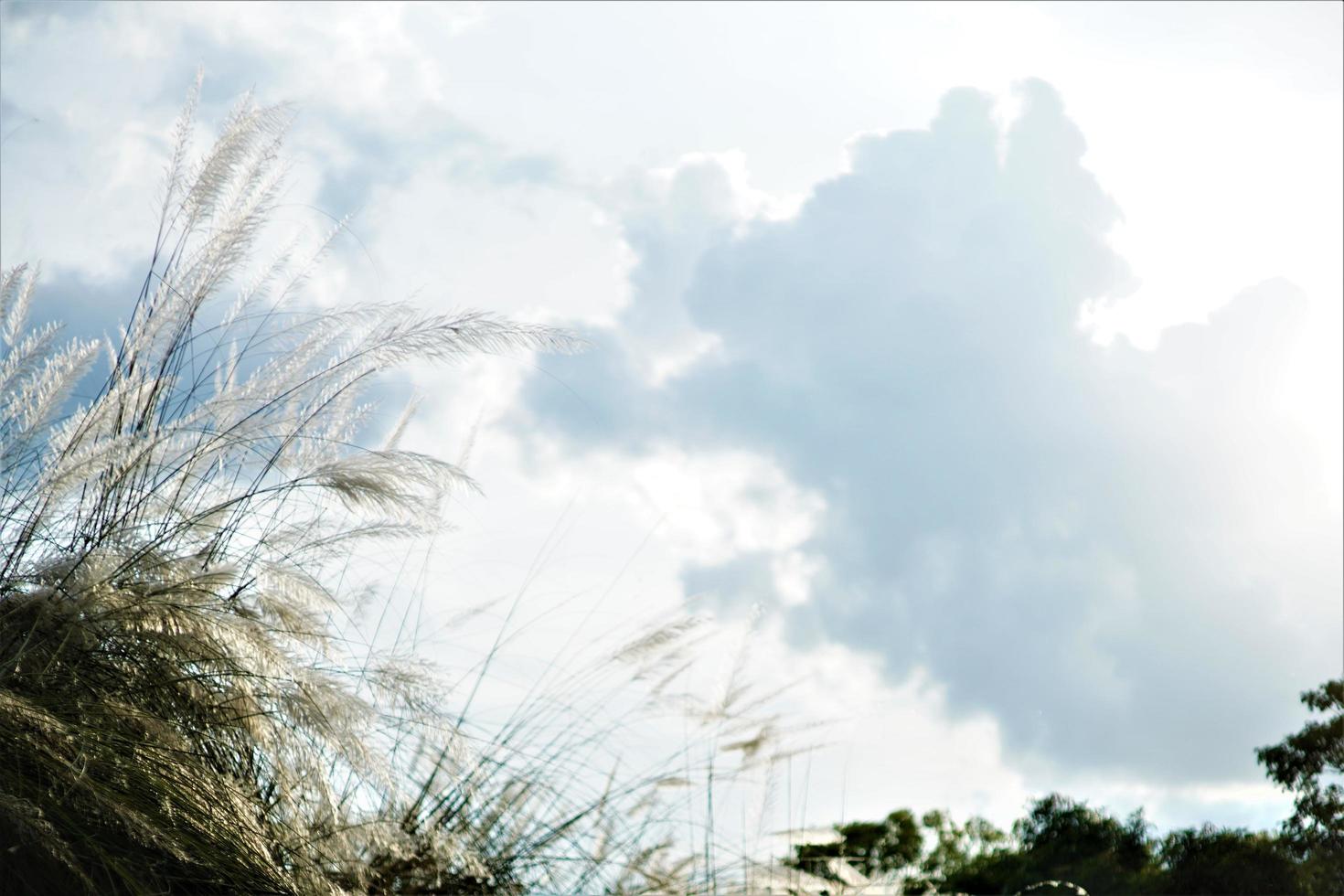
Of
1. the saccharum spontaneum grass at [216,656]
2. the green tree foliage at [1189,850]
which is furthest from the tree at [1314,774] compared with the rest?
the saccharum spontaneum grass at [216,656]

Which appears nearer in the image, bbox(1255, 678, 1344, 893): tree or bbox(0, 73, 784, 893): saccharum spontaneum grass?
bbox(0, 73, 784, 893): saccharum spontaneum grass

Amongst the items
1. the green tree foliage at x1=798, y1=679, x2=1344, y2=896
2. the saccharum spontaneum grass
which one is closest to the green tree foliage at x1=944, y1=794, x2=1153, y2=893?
the green tree foliage at x1=798, y1=679, x2=1344, y2=896

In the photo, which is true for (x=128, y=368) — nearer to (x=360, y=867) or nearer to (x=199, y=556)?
(x=199, y=556)

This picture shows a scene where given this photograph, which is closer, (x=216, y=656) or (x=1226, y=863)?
(x=216, y=656)

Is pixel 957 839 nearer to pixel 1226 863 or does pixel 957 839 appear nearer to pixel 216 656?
pixel 1226 863

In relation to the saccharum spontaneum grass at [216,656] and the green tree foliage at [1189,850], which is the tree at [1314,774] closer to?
the green tree foliage at [1189,850]

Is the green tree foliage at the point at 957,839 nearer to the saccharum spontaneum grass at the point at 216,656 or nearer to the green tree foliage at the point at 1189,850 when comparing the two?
the green tree foliage at the point at 1189,850

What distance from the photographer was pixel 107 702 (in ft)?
5.09

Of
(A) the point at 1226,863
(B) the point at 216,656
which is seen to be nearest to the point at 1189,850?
(A) the point at 1226,863

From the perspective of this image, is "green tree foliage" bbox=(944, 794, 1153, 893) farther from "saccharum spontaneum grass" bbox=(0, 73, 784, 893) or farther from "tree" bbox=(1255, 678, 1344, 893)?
"saccharum spontaneum grass" bbox=(0, 73, 784, 893)

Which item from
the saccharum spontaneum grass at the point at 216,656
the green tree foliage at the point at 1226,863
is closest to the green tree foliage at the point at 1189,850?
the green tree foliage at the point at 1226,863

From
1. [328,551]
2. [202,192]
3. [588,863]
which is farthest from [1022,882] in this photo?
[202,192]

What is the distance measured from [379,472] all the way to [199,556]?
437mm

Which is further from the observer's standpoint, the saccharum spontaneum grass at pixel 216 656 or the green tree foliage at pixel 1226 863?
the green tree foliage at pixel 1226 863
